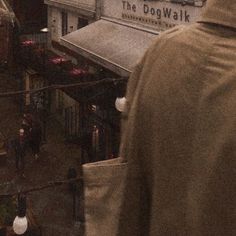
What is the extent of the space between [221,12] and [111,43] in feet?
39.3

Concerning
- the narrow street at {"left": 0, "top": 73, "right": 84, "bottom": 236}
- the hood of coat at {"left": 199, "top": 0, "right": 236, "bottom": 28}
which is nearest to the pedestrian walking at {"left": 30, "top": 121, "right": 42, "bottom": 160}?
the narrow street at {"left": 0, "top": 73, "right": 84, "bottom": 236}

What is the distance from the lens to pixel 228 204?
3.49 feet

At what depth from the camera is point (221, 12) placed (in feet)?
3.59

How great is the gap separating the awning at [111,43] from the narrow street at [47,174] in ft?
10.7

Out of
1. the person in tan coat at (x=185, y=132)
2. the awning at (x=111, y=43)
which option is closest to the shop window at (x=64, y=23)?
the awning at (x=111, y=43)

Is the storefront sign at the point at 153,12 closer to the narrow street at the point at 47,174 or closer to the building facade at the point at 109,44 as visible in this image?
the building facade at the point at 109,44

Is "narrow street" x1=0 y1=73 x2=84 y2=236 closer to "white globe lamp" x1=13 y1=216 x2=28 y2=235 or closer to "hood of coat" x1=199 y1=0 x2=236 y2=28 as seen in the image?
"white globe lamp" x1=13 y1=216 x2=28 y2=235

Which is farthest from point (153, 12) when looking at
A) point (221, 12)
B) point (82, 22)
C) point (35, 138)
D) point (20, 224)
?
point (221, 12)

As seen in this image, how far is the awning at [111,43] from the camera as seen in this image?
11328 millimetres

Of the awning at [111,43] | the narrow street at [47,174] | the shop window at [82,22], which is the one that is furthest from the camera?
the shop window at [82,22]

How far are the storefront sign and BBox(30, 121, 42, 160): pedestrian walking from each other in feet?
13.5

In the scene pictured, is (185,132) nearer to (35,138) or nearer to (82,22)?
(35,138)

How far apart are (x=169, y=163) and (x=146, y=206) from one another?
7.2 inches

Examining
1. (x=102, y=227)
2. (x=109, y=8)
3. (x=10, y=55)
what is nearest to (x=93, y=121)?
(x=109, y=8)
